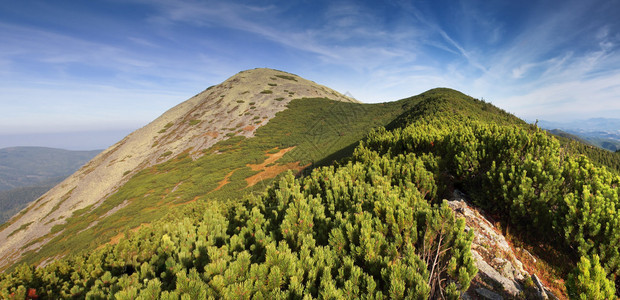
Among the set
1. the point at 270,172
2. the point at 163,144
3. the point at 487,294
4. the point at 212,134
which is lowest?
the point at 270,172

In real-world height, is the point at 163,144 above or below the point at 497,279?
above

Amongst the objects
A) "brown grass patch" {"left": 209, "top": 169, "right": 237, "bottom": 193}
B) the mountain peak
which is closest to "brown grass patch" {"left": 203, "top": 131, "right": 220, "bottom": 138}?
the mountain peak

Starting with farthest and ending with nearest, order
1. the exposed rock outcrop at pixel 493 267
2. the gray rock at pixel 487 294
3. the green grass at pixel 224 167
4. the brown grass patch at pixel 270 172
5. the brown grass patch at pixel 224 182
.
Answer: the brown grass patch at pixel 270 172
the brown grass patch at pixel 224 182
the green grass at pixel 224 167
the exposed rock outcrop at pixel 493 267
the gray rock at pixel 487 294

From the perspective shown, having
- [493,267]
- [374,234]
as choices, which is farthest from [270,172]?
[493,267]

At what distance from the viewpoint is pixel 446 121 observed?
14578mm

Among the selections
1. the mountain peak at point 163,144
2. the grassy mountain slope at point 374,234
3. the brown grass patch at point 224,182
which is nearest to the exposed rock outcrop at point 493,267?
the grassy mountain slope at point 374,234

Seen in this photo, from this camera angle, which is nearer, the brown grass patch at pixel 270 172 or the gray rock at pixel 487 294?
the gray rock at pixel 487 294

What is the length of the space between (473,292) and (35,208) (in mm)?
61113

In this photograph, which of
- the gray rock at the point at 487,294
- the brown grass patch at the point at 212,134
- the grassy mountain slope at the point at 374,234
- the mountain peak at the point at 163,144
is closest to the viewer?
the grassy mountain slope at the point at 374,234

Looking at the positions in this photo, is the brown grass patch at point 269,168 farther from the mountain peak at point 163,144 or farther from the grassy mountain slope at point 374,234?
the grassy mountain slope at point 374,234

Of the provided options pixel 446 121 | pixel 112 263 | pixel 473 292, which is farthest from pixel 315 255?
pixel 446 121

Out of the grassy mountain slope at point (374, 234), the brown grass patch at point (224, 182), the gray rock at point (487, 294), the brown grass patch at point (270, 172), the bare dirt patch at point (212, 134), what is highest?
the bare dirt patch at point (212, 134)

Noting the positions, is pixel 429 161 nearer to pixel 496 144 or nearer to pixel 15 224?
pixel 496 144

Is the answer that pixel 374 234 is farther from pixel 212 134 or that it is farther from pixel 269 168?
pixel 212 134
